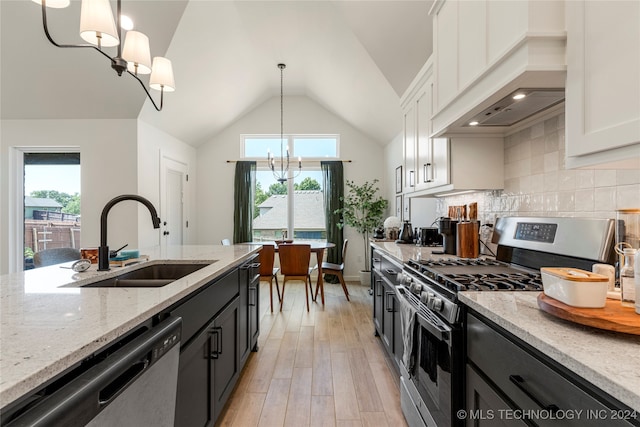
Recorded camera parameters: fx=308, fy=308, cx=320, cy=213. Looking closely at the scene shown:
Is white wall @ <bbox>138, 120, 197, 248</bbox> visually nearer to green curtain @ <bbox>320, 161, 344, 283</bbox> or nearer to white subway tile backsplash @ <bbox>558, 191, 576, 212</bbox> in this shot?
green curtain @ <bbox>320, 161, 344, 283</bbox>

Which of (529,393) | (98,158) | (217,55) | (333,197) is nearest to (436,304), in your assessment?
(529,393)

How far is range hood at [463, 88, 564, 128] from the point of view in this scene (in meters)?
1.30

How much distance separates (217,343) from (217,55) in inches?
133

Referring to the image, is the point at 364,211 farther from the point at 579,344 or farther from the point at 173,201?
the point at 579,344

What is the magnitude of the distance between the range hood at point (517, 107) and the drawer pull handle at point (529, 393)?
1.08 metres

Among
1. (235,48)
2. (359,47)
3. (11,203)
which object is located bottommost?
(11,203)

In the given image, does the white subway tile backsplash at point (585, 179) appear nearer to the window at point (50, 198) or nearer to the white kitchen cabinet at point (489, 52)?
the white kitchen cabinet at point (489, 52)

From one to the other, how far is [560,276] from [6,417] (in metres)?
1.26

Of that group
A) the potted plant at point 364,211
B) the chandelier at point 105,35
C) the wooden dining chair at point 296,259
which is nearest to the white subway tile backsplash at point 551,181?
the chandelier at point 105,35

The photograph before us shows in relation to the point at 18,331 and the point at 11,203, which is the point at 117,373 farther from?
the point at 11,203

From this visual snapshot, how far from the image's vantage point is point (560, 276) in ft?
2.81

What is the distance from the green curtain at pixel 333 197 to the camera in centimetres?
553

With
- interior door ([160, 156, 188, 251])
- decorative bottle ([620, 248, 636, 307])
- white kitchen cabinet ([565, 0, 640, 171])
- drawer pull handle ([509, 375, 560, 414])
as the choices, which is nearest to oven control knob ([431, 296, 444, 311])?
drawer pull handle ([509, 375, 560, 414])

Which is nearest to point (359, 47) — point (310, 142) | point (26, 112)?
point (310, 142)
